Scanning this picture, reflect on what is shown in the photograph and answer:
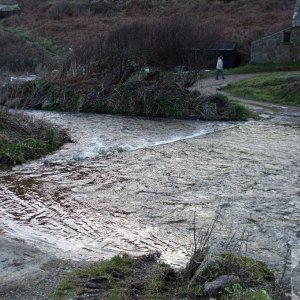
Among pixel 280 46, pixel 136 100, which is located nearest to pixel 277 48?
pixel 280 46

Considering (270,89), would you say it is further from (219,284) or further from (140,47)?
(219,284)

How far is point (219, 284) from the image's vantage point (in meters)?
7.39

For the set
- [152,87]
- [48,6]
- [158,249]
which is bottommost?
[158,249]

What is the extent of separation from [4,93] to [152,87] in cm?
871

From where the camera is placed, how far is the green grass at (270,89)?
32.6 meters

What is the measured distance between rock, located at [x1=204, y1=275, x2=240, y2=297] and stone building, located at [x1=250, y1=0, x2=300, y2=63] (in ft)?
130

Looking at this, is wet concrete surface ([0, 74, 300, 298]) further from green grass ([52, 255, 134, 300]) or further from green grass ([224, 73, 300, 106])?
green grass ([224, 73, 300, 106])

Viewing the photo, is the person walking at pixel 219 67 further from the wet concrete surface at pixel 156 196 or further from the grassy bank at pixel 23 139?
the grassy bank at pixel 23 139

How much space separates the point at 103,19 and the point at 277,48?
24.5m

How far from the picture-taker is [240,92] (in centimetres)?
3522

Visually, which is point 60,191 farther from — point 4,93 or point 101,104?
point 4,93

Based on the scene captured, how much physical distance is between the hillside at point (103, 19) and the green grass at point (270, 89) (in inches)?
408

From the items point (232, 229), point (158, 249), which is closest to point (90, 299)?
point (158, 249)

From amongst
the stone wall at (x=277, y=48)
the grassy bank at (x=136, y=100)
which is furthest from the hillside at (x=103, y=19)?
the grassy bank at (x=136, y=100)
